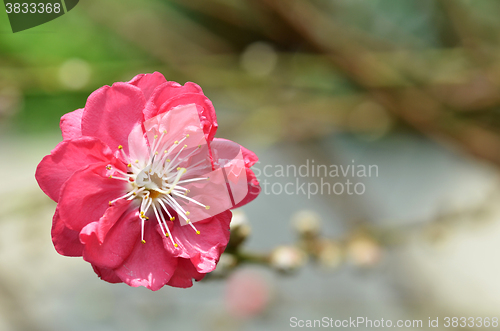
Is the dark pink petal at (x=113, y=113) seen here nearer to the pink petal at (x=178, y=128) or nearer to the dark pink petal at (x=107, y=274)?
the pink petal at (x=178, y=128)

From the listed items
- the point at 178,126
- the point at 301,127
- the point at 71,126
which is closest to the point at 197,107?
the point at 178,126

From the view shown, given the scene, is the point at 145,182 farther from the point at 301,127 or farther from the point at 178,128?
the point at 301,127

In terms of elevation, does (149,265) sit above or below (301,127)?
above

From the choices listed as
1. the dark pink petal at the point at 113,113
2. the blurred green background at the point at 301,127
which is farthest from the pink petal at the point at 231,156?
the blurred green background at the point at 301,127

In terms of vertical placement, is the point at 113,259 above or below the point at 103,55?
above

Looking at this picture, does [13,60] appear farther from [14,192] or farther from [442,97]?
[442,97]

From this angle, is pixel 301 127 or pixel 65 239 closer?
pixel 65 239

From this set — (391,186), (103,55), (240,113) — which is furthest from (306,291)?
(103,55)
